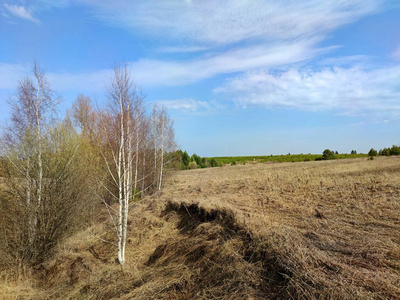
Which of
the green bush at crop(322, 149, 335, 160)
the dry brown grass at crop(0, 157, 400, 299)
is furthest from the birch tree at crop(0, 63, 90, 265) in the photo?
the green bush at crop(322, 149, 335, 160)

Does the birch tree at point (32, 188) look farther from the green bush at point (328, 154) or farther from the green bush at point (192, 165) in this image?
the green bush at point (328, 154)

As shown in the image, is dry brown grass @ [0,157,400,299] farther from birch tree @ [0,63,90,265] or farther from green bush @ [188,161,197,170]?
green bush @ [188,161,197,170]

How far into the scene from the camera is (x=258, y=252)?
5.37 metres

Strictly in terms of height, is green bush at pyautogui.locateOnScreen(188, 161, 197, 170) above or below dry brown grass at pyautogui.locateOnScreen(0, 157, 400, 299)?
above

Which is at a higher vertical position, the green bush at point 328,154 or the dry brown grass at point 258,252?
the green bush at point 328,154

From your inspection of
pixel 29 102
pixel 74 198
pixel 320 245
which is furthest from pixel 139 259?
pixel 29 102

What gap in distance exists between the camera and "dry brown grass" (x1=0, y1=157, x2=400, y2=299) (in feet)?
13.6

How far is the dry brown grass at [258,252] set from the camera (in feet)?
13.6

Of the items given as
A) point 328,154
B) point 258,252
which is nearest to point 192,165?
point 328,154

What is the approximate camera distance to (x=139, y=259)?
8062 mm

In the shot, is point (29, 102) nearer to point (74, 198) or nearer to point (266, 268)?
point (74, 198)

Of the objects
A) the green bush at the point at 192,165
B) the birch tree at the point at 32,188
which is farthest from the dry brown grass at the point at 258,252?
the green bush at the point at 192,165

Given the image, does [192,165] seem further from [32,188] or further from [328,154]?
[32,188]

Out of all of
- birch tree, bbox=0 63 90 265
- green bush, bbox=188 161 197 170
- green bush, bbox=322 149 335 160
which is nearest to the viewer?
birch tree, bbox=0 63 90 265
